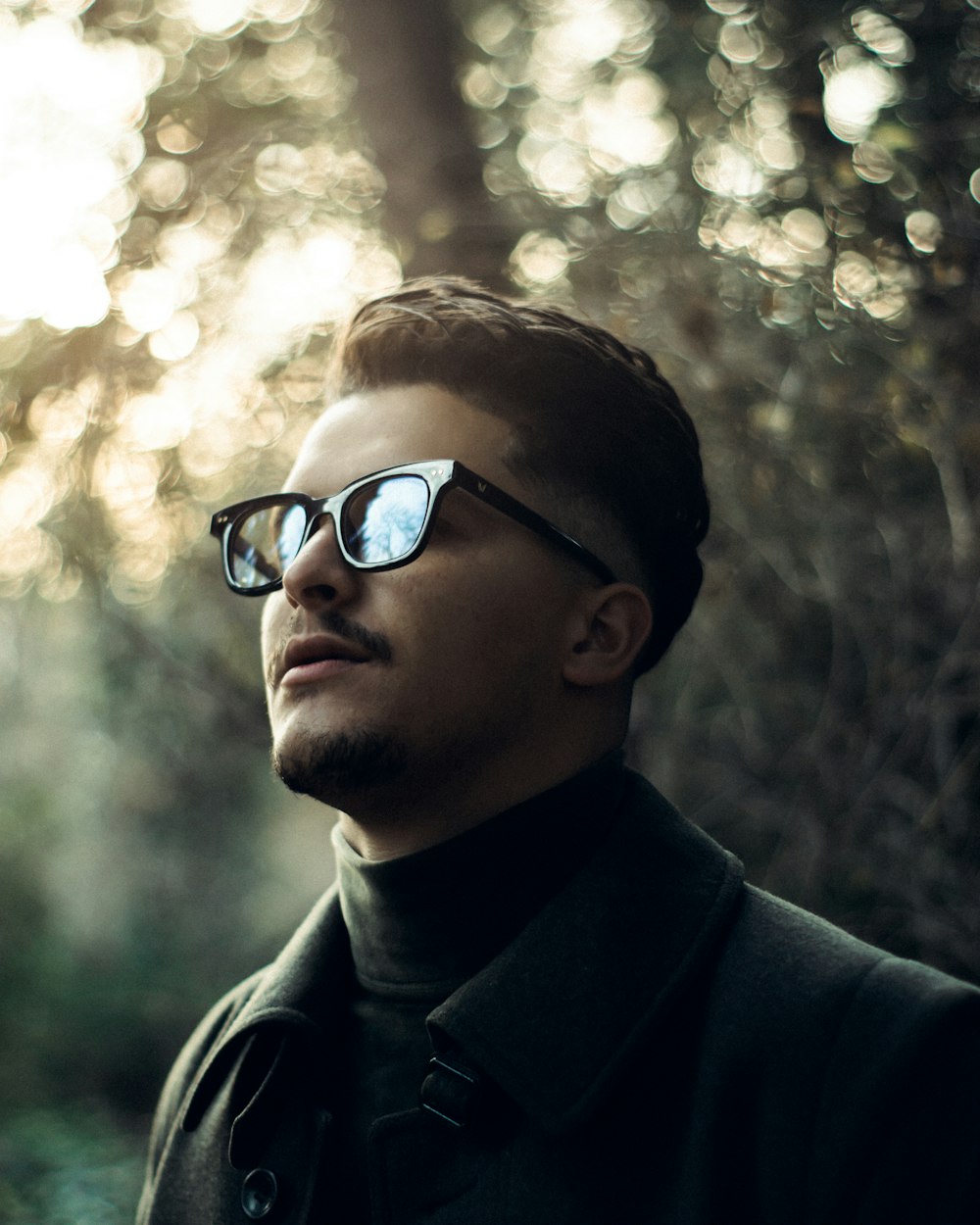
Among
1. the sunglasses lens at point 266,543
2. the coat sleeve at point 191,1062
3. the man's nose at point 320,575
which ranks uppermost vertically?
the man's nose at point 320,575

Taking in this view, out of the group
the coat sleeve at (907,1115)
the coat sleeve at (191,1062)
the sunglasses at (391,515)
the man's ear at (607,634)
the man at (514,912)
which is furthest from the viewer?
the coat sleeve at (191,1062)

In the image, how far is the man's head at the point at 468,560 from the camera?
1.57 m

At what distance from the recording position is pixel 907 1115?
3.91ft

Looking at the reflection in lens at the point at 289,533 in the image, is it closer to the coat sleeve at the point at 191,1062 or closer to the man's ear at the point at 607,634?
the man's ear at the point at 607,634

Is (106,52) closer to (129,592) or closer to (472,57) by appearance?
(472,57)

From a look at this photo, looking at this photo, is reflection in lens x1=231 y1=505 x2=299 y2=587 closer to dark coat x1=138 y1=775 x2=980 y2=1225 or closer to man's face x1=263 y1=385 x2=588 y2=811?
man's face x1=263 y1=385 x2=588 y2=811

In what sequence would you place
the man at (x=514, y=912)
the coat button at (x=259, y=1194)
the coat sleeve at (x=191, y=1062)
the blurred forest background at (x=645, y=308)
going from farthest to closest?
the blurred forest background at (x=645, y=308), the coat sleeve at (x=191, y=1062), the coat button at (x=259, y=1194), the man at (x=514, y=912)

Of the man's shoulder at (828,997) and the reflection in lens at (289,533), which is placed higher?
the reflection in lens at (289,533)

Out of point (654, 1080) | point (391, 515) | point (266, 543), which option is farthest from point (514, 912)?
point (266, 543)

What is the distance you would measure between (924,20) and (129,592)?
3.85 meters

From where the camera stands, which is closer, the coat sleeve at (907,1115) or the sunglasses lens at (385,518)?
the coat sleeve at (907,1115)

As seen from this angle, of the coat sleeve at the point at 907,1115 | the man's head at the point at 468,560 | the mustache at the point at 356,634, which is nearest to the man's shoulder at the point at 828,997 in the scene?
the coat sleeve at the point at 907,1115

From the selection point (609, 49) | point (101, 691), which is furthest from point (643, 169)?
point (101, 691)

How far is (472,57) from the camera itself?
3799 millimetres
